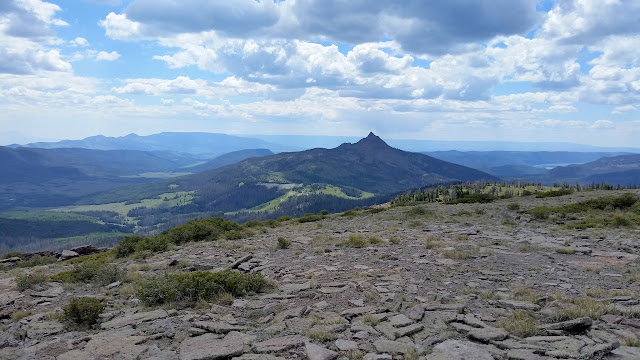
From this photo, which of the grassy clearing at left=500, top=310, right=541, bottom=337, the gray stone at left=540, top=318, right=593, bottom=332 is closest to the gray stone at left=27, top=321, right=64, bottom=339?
the grassy clearing at left=500, top=310, right=541, bottom=337

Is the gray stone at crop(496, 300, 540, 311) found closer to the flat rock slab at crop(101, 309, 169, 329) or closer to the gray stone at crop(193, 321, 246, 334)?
the gray stone at crop(193, 321, 246, 334)

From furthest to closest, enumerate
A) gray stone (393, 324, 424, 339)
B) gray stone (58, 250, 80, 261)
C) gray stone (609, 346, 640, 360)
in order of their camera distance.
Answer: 1. gray stone (58, 250, 80, 261)
2. gray stone (393, 324, 424, 339)
3. gray stone (609, 346, 640, 360)

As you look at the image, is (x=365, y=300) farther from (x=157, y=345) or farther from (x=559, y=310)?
(x=157, y=345)

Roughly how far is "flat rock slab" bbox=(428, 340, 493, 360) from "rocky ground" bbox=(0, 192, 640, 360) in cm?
2

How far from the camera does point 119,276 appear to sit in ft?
52.1

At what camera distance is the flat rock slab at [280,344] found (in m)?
8.04

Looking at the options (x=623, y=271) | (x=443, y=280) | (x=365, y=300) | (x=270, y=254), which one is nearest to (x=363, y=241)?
(x=270, y=254)

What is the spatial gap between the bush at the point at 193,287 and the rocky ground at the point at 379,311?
52cm

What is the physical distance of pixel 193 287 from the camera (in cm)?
1216

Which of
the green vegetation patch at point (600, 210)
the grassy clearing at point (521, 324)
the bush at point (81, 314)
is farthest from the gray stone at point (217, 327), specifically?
the green vegetation patch at point (600, 210)

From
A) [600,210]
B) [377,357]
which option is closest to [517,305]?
[377,357]

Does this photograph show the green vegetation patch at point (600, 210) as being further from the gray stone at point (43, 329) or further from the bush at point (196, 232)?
the gray stone at point (43, 329)

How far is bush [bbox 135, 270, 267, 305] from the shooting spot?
11.9 m

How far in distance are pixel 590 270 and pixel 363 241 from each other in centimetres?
1030
